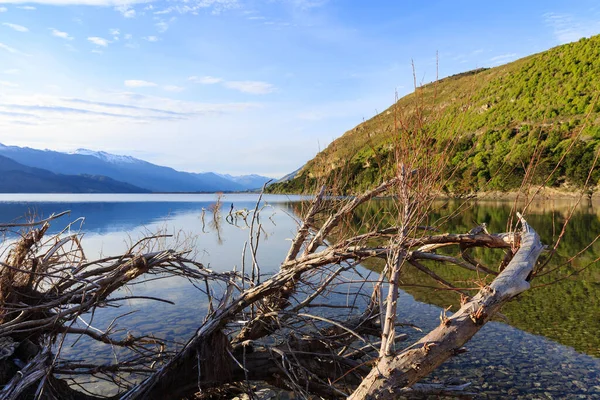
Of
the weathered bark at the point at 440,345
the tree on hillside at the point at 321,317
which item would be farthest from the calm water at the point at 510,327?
the weathered bark at the point at 440,345

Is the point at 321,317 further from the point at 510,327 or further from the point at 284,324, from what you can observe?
the point at 510,327

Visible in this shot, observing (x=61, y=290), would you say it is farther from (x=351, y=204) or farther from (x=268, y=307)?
(x=351, y=204)

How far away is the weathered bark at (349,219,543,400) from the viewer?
10.2 feet

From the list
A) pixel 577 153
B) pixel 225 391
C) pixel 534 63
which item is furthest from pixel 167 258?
pixel 534 63

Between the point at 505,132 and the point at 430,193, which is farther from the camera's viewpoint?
the point at 505,132

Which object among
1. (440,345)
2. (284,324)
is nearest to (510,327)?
(284,324)

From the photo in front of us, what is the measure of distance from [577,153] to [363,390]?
161 feet

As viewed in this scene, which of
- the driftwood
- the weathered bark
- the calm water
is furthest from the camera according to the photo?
the calm water

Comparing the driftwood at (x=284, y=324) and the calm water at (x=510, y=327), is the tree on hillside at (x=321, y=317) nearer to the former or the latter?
the driftwood at (x=284, y=324)

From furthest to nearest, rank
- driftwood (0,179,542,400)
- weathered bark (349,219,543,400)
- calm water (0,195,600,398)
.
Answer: calm water (0,195,600,398) < driftwood (0,179,542,400) < weathered bark (349,219,543,400)

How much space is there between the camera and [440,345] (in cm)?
311

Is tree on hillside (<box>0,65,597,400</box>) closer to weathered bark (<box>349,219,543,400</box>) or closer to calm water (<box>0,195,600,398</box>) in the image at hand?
weathered bark (<box>349,219,543,400</box>)

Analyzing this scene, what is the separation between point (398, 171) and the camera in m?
3.87

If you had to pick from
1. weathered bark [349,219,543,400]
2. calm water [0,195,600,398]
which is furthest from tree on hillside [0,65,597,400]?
calm water [0,195,600,398]
